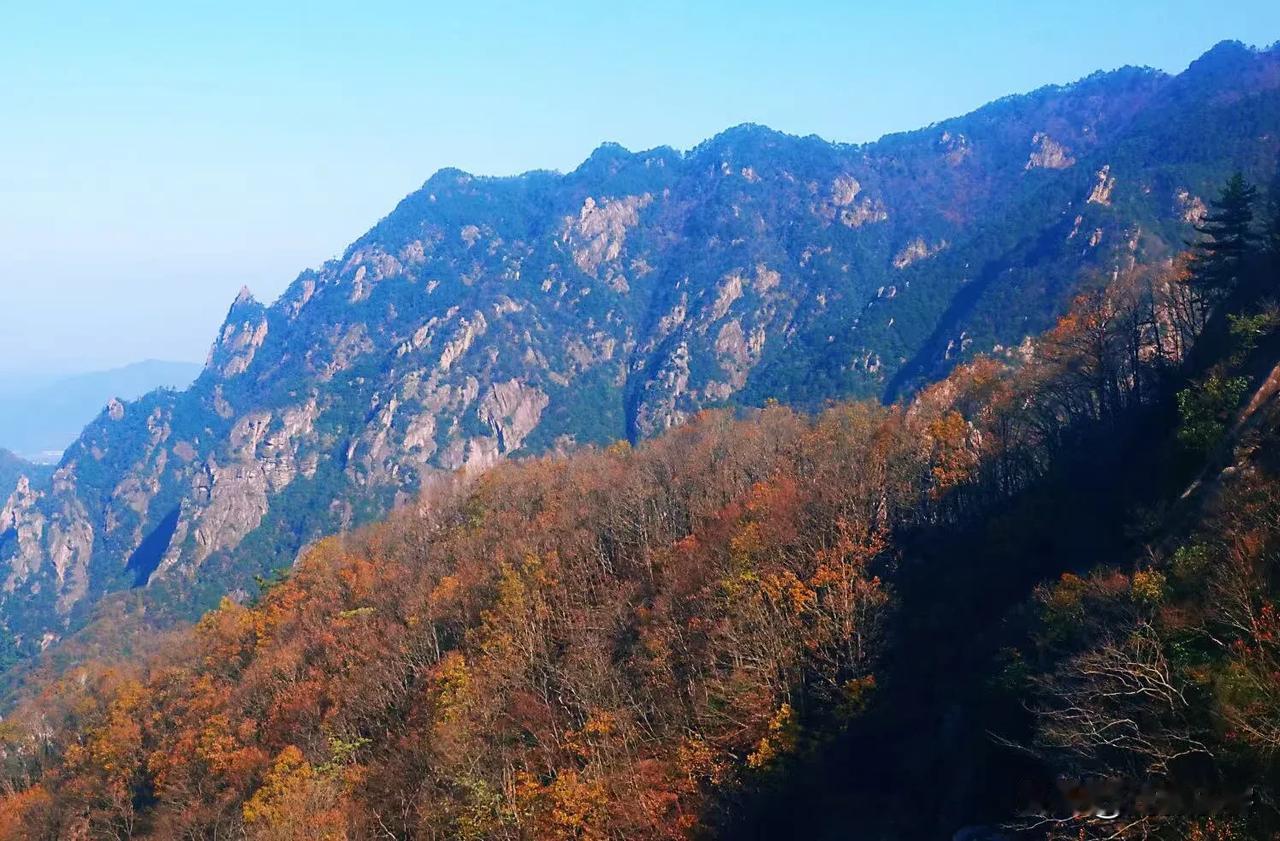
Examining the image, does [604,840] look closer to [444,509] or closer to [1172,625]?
[1172,625]

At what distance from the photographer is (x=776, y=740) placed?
36.2m

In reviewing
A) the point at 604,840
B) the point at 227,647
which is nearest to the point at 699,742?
the point at 604,840

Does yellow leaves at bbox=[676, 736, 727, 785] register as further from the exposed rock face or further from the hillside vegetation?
the exposed rock face

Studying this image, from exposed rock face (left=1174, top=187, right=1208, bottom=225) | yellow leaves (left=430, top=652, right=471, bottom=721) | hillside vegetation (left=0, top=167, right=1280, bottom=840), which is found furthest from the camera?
exposed rock face (left=1174, top=187, right=1208, bottom=225)

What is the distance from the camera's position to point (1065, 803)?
21.1 metres

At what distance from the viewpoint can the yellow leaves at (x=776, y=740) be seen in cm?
3519

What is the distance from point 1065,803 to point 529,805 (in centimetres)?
2107

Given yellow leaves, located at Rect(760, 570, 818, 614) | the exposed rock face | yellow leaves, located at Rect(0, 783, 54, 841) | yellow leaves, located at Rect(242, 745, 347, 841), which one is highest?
the exposed rock face

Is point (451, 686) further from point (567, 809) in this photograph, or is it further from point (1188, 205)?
point (1188, 205)

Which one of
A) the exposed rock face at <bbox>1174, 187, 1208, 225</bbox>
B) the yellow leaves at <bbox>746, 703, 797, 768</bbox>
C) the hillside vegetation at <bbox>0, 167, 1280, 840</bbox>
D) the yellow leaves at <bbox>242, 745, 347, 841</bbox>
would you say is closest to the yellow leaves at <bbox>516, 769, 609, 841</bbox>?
the hillside vegetation at <bbox>0, 167, 1280, 840</bbox>

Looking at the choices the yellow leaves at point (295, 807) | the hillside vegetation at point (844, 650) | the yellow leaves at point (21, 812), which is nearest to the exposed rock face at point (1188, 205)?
the hillside vegetation at point (844, 650)

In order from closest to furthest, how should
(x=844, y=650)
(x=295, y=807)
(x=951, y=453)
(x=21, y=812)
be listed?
(x=295, y=807), (x=844, y=650), (x=951, y=453), (x=21, y=812)

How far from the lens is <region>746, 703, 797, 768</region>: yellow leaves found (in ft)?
115

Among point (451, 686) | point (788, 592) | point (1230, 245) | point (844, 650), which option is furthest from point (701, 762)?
point (1230, 245)
